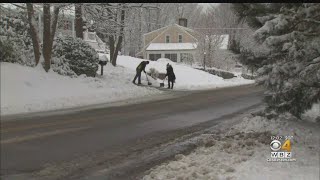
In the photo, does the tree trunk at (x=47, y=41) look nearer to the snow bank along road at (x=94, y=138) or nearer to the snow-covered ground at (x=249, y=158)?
the snow bank along road at (x=94, y=138)

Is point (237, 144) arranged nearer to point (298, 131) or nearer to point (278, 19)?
point (298, 131)

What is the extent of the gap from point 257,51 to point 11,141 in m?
5.36

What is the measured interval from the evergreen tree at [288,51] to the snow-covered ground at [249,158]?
1.91 feet

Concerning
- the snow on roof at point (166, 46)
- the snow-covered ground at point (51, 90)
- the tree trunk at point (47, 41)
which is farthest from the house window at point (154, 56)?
the tree trunk at point (47, 41)

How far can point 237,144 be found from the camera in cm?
870

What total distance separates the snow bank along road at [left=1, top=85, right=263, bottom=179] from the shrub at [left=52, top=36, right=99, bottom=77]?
648cm

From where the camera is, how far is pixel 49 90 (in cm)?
1822

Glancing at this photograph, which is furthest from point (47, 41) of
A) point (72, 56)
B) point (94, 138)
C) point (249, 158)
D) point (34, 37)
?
point (249, 158)

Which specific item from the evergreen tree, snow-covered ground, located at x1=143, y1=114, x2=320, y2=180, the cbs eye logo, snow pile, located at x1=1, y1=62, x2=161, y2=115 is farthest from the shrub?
the cbs eye logo

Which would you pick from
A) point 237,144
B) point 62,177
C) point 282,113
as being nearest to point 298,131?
point 282,113

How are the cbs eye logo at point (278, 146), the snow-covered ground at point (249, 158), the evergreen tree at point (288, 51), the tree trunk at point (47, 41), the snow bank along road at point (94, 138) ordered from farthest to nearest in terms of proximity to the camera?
the tree trunk at point (47, 41) < the evergreen tree at point (288, 51) < the cbs eye logo at point (278, 146) < the snow bank along road at point (94, 138) < the snow-covered ground at point (249, 158)

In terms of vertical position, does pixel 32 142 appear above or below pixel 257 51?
below

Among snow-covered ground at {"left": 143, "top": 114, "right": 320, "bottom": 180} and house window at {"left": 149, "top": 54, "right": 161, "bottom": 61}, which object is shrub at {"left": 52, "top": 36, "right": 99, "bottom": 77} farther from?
house window at {"left": 149, "top": 54, "right": 161, "bottom": 61}

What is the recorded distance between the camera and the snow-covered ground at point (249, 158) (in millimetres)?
6668
